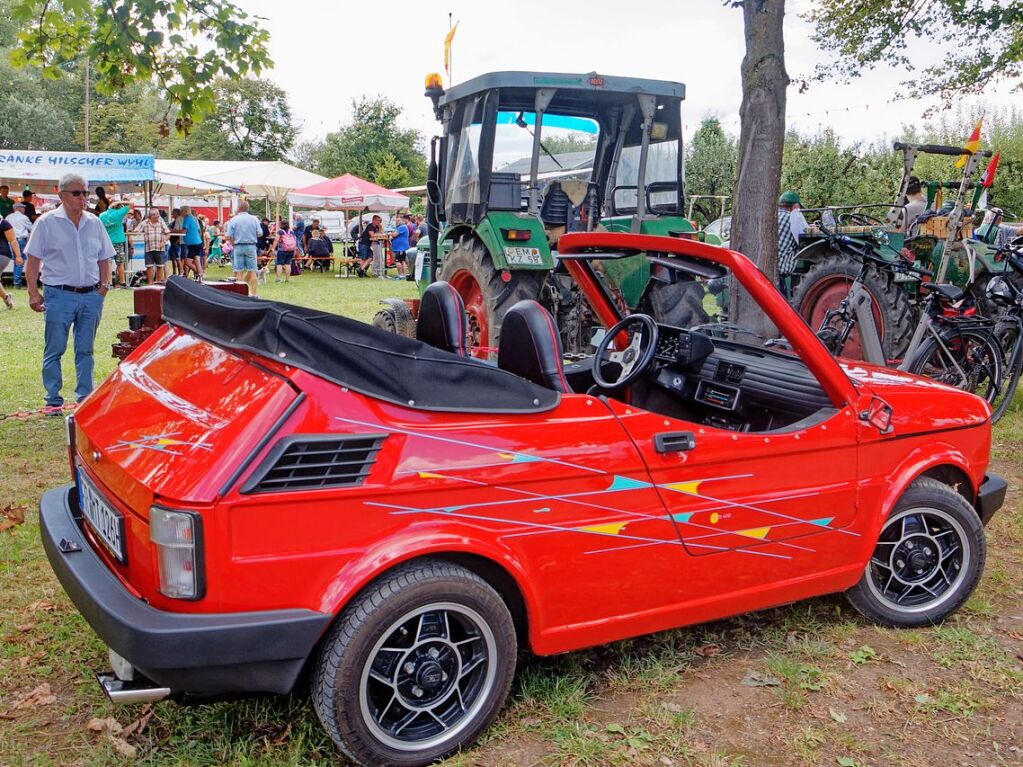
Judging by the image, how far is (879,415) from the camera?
3520mm

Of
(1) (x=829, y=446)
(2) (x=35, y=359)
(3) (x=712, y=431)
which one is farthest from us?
(2) (x=35, y=359)

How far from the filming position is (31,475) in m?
5.58

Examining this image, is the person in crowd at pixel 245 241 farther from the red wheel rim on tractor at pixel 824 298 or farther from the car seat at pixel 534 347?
the car seat at pixel 534 347

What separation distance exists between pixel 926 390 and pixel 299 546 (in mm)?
2750

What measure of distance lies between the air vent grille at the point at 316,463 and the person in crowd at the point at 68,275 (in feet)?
16.8

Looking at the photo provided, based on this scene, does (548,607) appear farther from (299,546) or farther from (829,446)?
(829,446)

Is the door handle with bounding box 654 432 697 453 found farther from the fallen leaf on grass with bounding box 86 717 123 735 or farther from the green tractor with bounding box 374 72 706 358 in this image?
the green tractor with bounding box 374 72 706 358

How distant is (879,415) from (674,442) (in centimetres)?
103

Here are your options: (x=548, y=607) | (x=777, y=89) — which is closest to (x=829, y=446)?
(x=548, y=607)

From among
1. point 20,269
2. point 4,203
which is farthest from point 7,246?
point 20,269

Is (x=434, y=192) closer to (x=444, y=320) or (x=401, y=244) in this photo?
(x=444, y=320)

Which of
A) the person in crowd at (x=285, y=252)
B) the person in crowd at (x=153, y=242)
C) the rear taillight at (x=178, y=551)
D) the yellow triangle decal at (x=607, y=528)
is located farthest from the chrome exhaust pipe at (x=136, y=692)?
the person in crowd at (x=285, y=252)

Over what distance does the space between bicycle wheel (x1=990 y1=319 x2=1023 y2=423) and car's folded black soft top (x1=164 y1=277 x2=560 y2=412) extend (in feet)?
18.0

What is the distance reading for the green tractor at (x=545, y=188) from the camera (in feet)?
24.3
